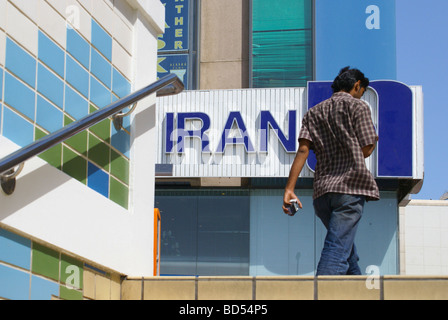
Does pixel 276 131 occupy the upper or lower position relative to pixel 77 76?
upper

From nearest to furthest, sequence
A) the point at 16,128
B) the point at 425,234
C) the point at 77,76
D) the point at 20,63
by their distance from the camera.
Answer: the point at 16,128 → the point at 20,63 → the point at 77,76 → the point at 425,234

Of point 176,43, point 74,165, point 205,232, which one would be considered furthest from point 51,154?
point 176,43

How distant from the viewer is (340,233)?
5.31m

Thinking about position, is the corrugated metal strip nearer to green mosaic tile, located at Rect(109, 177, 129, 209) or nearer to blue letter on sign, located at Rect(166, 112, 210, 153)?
blue letter on sign, located at Rect(166, 112, 210, 153)

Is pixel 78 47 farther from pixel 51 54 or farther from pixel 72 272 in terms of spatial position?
pixel 72 272

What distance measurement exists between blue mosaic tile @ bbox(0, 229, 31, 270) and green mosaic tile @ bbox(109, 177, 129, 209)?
4.57ft

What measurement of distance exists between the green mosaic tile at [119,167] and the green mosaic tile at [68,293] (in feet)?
3.67

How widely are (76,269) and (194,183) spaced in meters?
12.8

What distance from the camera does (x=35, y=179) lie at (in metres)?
4.88

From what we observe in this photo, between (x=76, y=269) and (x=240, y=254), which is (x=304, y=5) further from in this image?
(x=76, y=269)

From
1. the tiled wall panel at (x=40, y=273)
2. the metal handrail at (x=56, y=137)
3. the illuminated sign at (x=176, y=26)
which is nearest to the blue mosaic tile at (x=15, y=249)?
the tiled wall panel at (x=40, y=273)

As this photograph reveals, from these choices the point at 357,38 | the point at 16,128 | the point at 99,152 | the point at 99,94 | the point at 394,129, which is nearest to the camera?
the point at 16,128

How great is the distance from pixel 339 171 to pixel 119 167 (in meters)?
1.70
